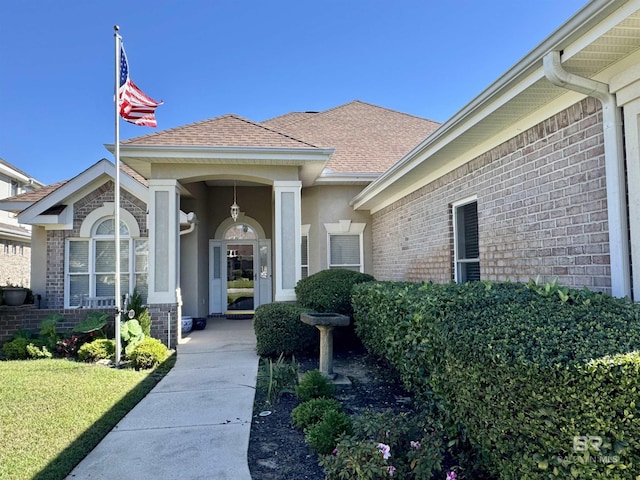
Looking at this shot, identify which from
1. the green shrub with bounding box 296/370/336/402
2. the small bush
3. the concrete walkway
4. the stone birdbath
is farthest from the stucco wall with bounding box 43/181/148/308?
the green shrub with bounding box 296/370/336/402

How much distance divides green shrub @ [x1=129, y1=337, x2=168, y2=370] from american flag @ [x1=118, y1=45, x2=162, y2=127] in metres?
4.51

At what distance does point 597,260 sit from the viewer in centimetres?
395

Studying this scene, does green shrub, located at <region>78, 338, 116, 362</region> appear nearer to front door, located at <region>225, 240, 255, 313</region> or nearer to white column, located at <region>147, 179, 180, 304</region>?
white column, located at <region>147, 179, 180, 304</region>

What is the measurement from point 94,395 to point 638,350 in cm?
640

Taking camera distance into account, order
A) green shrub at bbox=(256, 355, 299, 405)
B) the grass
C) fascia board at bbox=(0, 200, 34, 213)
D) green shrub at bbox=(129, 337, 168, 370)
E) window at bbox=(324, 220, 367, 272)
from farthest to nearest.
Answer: window at bbox=(324, 220, 367, 272)
fascia board at bbox=(0, 200, 34, 213)
green shrub at bbox=(129, 337, 168, 370)
green shrub at bbox=(256, 355, 299, 405)
the grass

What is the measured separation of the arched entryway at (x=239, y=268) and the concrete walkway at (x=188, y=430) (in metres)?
5.67

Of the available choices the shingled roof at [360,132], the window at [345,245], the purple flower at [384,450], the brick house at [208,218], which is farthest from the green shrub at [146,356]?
the shingled roof at [360,132]

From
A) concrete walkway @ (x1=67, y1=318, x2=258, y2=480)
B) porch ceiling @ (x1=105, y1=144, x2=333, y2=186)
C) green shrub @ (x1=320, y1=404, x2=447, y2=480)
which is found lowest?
concrete walkway @ (x1=67, y1=318, x2=258, y2=480)

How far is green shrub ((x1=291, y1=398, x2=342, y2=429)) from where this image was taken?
461 centimetres

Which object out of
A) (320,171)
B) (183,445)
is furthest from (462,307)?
(320,171)

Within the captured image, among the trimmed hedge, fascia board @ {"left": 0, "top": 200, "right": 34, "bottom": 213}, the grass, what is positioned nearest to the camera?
the trimmed hedge

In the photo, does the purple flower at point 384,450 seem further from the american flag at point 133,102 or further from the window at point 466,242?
the american flag at point 133,102

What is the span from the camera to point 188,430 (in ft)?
15.7

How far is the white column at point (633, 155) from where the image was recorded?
3490 millimetres
